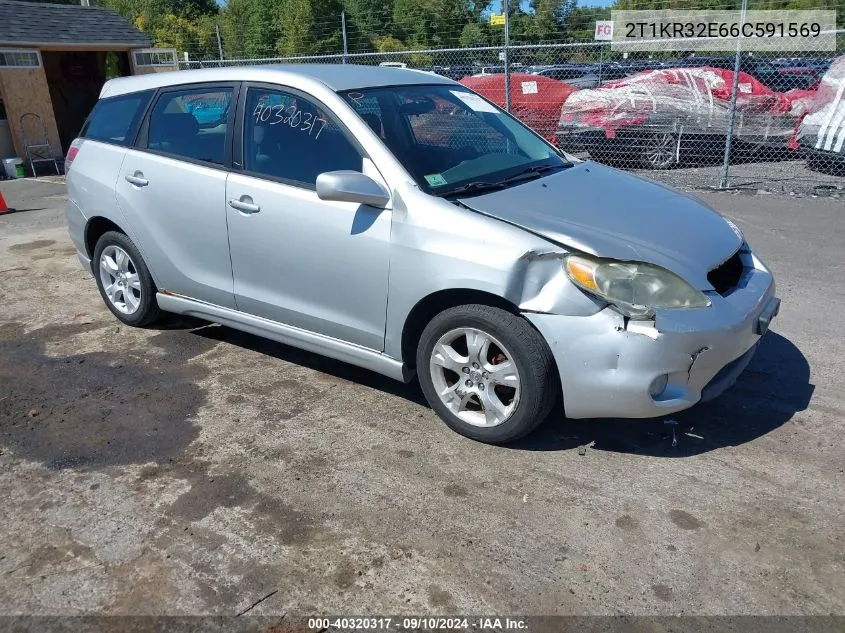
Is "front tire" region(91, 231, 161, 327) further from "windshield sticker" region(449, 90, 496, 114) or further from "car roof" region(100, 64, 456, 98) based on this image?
"windshield sticker" region(449, 90, 496, 114)

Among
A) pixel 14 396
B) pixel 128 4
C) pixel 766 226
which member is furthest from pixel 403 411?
pixel 128 4

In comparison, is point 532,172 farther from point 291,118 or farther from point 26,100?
point 26,100

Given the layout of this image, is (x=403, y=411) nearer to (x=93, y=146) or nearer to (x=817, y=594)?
(x=817, y=594)

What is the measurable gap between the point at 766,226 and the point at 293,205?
586 centimetres

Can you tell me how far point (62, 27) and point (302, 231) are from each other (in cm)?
1453

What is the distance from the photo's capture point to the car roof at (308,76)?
4.23 metres

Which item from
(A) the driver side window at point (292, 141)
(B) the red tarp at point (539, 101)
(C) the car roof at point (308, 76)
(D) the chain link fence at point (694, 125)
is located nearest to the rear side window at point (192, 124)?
(C) the car roof at point (308, 76)

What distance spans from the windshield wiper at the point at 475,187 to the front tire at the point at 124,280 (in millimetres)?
2437

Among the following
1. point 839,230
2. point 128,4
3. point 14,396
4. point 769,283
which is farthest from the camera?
point 128,4

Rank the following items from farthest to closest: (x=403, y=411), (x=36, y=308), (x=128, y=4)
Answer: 1. (x=128, y=4)
2. (x=36, y=308)
3. (x=403, y=411)

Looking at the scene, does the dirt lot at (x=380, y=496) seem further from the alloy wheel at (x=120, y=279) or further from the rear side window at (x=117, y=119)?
the rear side window at (x=117, y=119)

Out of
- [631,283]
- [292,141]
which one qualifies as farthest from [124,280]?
[631,283]

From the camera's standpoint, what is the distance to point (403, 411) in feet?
Answer: 13.7

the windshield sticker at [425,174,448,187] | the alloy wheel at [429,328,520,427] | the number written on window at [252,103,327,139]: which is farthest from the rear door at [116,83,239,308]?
the alloy wheel at [429,328,520,427]
